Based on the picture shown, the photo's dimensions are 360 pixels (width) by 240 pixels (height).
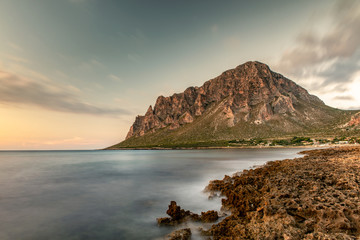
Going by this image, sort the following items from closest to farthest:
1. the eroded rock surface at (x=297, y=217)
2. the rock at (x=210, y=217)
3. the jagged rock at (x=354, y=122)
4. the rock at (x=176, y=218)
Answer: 1. the eroded rock surface at (x=297, y=217)
2. the rock at (x=210, y=217)
3. the rock at (x=176, y=218)
4. the jagged rock at (x=354, y=122)

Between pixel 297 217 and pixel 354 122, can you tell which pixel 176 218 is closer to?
pixel 297 217

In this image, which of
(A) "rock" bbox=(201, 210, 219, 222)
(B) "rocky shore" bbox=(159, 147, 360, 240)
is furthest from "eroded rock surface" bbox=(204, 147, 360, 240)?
(A) "rock" bbox=(201, 210, 219, 222)

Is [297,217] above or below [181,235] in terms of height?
above

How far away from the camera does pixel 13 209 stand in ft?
42.0

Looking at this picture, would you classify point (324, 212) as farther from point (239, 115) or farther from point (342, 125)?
point (239, 115)

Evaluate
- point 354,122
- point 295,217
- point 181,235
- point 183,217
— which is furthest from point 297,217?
point 354,122

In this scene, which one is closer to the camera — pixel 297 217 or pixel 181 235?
pixel 297 217

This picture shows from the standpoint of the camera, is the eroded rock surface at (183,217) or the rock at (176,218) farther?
the rock at (176,218)

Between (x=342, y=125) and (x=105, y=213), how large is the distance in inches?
6674

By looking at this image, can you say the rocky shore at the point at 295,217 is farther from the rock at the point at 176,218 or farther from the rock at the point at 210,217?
the rock at the point at 210,217

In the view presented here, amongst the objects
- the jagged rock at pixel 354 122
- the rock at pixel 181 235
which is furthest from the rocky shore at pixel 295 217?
the jagged rock at pixel 354 122

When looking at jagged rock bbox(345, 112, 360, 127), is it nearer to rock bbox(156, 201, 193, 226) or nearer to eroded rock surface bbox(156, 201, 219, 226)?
eroded rock surface bbox(156, 201, 219, 226)

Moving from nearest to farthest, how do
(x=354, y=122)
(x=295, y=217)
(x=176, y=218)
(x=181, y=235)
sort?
(x=295, y=217)
(x=181, y=235)
(x=176, y=218)
(x=354, y=122)

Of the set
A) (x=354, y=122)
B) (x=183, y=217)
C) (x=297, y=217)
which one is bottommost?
(x=183, y=217)
